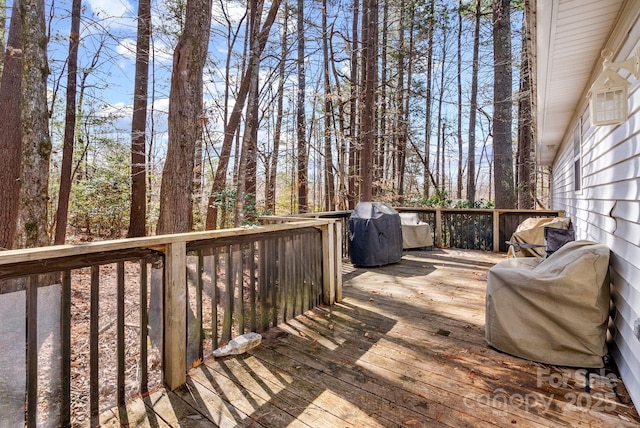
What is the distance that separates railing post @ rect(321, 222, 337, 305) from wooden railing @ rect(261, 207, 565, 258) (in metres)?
2.29

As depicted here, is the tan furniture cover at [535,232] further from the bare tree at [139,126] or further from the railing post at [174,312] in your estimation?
the bare tree at [139,126]

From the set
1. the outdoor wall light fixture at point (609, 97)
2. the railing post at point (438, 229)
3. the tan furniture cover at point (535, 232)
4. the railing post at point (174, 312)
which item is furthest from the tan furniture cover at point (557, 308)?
the railing post at point (438, 229)

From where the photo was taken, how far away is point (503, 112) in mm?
7234

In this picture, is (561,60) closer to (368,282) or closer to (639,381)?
(639,381)

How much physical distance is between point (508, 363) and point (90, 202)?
11.4 m

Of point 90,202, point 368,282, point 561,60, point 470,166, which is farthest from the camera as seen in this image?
point 470,166

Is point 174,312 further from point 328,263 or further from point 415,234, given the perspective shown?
point 415,234

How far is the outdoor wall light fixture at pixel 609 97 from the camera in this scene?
6.54 feet

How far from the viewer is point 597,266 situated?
→ 2.17m

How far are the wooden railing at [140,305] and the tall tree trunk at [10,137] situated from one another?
8.95ft

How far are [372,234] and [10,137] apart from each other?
5880 millimetres

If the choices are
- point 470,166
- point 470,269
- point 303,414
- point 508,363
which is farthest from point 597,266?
point 470,166

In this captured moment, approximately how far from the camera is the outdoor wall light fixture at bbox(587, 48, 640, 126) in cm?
199

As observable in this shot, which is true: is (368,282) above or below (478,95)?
below
